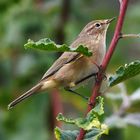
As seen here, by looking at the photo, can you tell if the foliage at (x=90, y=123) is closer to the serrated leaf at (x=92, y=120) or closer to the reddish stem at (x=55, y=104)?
the serrated leaf at (x=92, y=120)

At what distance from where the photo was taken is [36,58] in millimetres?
5500

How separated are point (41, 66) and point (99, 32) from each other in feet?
4.83

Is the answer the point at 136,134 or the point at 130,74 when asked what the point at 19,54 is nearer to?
the point at 136,134

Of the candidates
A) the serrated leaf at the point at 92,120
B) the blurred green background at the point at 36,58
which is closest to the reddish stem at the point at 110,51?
the serrated leaf at the point at 92,120

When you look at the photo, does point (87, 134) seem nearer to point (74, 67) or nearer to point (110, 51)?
point (110, 51)

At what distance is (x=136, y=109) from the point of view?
4.72 meters

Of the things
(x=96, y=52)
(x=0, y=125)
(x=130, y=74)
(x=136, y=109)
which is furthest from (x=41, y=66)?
(x=130, y=74)

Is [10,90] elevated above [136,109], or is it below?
above

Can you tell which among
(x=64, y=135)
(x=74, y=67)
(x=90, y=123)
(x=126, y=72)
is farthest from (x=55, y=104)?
(x=90, y=123)

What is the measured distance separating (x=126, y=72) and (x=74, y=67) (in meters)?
1.15

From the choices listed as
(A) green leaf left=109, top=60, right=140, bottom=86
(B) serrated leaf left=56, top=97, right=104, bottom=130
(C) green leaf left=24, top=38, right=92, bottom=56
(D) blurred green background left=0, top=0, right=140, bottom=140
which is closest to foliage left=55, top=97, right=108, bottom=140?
(B) serrated leaf left=56, top=97, right=104, bottom=130

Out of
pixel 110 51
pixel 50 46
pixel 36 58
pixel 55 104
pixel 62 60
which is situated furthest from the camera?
pixel 36 58

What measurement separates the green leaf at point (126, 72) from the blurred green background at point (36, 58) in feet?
7.80

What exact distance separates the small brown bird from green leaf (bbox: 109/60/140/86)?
0.83 m
